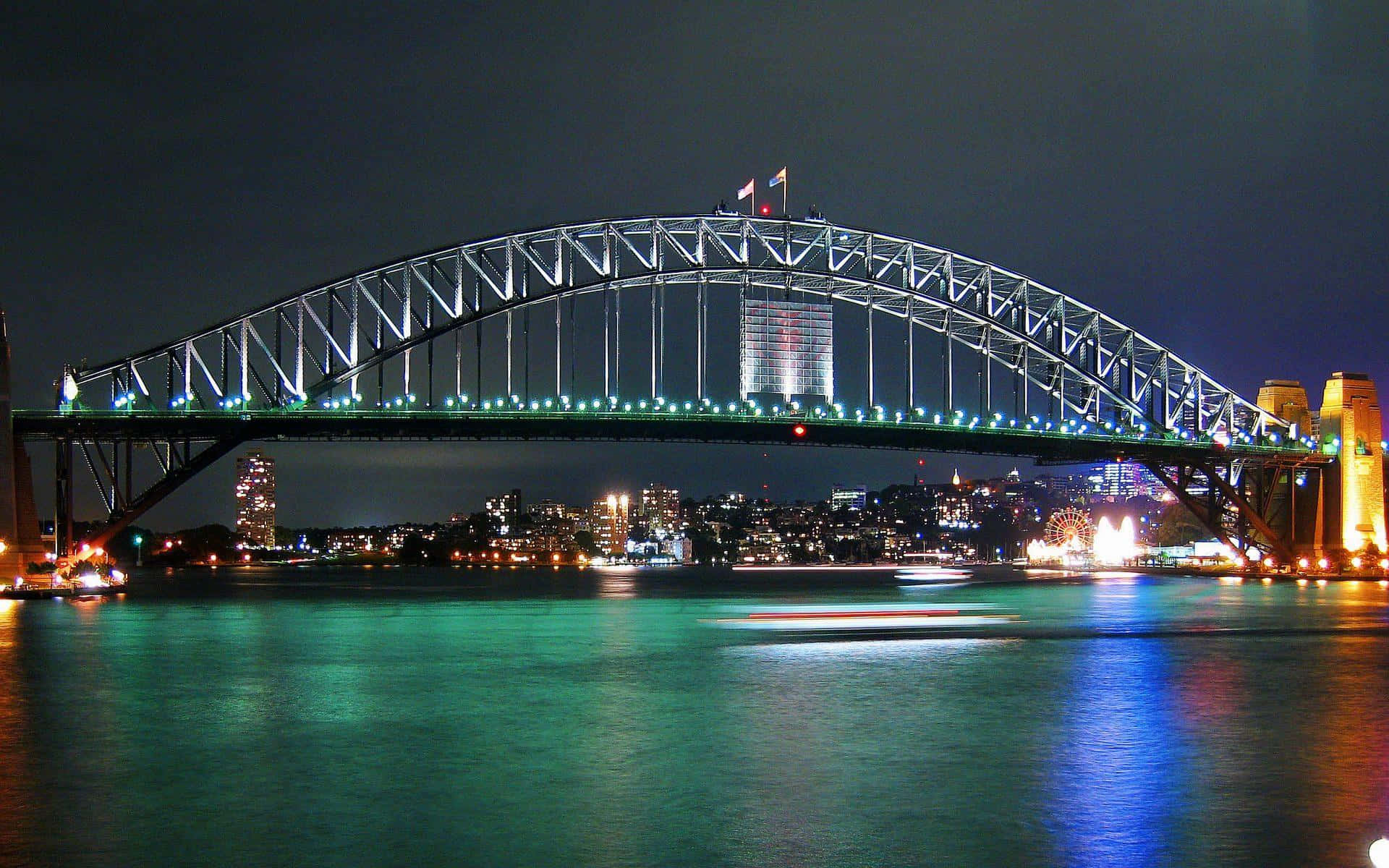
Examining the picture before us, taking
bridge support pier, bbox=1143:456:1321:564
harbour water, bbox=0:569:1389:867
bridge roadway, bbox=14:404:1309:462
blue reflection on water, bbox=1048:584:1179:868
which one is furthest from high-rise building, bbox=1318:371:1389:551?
blue reflection on water, bbox=1048:584:1179:868

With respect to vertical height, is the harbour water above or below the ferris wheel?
above

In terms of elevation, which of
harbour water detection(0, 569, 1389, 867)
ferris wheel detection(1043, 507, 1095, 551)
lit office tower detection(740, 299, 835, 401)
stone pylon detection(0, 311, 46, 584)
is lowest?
ferris wheel detection(1043, 507, 1095, 551)

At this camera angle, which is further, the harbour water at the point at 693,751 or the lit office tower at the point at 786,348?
the lit office tower at the point at 786,348

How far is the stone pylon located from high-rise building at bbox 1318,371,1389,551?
7402cm

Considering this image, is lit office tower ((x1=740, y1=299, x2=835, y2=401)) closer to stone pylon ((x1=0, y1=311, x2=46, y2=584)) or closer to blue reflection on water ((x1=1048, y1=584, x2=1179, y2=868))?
stone pylon ((x1=0, y1=311, x2=46, y2=584))

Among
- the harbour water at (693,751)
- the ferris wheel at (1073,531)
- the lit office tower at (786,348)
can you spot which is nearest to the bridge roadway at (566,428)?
the lit office tower at (786,348)

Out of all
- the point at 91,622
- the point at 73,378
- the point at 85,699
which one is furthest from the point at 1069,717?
the point at 73,378

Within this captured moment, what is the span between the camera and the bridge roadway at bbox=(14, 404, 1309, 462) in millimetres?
71688

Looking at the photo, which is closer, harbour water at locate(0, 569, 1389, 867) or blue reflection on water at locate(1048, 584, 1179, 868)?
blue reflection on water at locate(1048, 584, 1179, 868)

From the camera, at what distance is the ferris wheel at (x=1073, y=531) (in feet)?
545

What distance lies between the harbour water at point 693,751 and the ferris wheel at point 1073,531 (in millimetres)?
130022

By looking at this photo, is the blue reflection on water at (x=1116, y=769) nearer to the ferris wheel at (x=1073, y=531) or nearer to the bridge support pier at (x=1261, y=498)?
the bridge support pier at (x=1261, y=498)

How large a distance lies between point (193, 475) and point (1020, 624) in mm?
42471

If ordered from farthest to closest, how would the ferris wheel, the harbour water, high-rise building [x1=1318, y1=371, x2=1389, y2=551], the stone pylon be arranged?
the ferris wheel, high-rise building [x1=1318, y1=371, x2=1389, y2=551], the stone pylon, the harbour water
